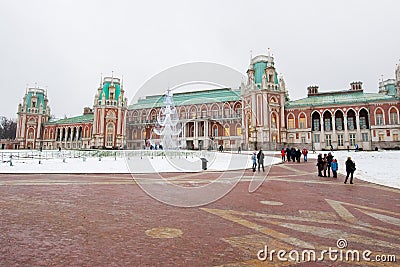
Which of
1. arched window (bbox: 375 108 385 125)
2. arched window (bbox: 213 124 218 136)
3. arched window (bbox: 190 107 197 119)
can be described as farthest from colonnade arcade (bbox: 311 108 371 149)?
arched window (bbox: 190 107 197 119)

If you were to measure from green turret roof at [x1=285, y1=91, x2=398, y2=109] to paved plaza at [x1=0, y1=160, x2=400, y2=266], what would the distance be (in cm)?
5307

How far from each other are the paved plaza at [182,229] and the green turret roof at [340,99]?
5307cm

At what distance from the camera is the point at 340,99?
193 ft

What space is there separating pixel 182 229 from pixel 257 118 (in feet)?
175

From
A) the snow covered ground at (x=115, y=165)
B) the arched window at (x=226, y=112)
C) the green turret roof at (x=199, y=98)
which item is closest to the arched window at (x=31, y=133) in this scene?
the green turret roof at (x=199, y=98)

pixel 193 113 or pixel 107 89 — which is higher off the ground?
pixel 107 89

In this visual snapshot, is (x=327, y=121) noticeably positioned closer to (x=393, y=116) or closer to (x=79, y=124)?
(x=393, y=116)

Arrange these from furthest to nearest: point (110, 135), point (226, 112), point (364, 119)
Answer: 1. point (110, 135)
2. point (226, 112)
3. point (364, 119)

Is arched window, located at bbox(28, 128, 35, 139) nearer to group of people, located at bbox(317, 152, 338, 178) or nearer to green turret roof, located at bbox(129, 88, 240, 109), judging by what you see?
green turret roof, located at bbox(129, 88, 240, 109)

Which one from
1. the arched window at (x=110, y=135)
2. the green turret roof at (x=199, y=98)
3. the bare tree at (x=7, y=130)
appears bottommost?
the arched window at (x=110, y=135)

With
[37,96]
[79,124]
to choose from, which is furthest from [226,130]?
[37,96]

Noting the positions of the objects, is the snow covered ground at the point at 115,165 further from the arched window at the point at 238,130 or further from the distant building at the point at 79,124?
the distant building at the point at 79,124

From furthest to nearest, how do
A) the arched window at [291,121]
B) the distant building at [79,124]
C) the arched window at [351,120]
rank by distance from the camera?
the distant building at [79,124] < the arched window at [291,121] < the arched window at [351,120]

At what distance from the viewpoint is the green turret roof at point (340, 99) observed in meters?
54.4
